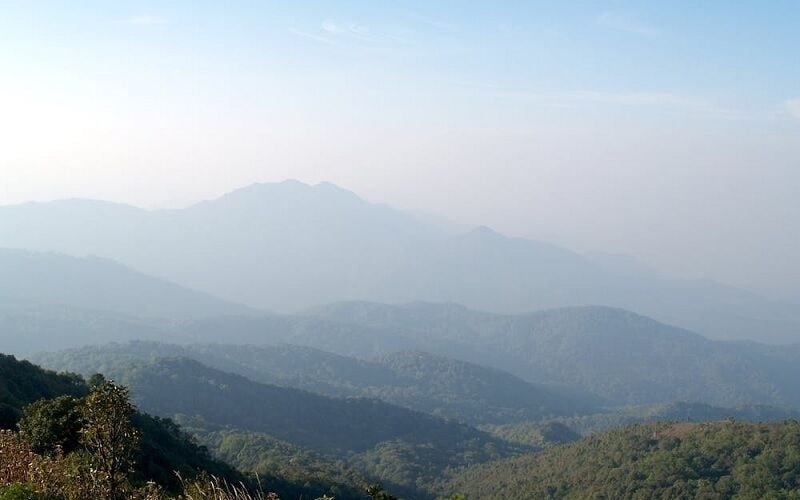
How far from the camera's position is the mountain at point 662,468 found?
54.5 meters

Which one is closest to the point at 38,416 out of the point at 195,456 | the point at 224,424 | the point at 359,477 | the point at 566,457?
the point at 195,456

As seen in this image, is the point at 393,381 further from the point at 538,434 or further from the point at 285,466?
the point at 285,466

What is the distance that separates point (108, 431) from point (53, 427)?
20.0 ft

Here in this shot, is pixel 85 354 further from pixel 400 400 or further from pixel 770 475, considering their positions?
pixel 770 475

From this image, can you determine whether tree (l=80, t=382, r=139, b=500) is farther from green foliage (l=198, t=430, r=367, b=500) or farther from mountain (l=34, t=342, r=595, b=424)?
mountain (l=34, t=342, r=595, b=424)

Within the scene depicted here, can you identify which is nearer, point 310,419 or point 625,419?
point 310,419

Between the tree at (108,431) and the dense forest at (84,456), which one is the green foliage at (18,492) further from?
the tree at (108,431)

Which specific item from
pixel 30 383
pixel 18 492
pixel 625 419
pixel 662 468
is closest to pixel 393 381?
pixel 625 419

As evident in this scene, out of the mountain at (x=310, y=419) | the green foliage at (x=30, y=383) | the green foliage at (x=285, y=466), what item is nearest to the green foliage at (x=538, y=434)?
the mountain at (x=310, y=419)

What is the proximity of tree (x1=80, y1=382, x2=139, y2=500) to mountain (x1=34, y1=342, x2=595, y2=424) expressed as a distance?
141m

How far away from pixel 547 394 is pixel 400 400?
54.1m

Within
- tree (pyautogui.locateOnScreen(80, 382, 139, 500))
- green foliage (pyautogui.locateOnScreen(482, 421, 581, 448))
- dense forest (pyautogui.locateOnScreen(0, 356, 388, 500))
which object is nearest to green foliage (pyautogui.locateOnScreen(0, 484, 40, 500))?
dense forest (pyautogui.locateOnScreen(0, 356, 388, 500))

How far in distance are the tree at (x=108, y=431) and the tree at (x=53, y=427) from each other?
4823 mm

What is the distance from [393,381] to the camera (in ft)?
635
